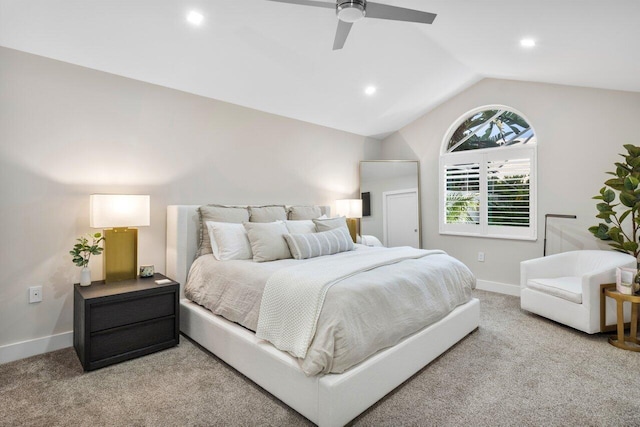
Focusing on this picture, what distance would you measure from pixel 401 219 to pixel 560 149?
2242 mm

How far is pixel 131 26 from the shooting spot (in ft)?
8.46

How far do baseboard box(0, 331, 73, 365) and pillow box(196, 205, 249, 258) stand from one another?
4.12ft

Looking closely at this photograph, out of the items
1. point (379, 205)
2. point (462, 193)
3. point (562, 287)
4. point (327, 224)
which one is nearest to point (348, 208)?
point (379, 205)

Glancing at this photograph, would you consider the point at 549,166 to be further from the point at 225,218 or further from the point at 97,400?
the point at 97,400

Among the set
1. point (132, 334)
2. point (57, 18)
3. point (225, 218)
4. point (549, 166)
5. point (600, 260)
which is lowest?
point (132, 334)

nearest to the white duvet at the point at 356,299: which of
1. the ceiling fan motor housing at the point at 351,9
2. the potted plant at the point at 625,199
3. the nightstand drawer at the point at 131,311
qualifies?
the nightstand drawer at the point at 131,311

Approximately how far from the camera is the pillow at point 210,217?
325cm

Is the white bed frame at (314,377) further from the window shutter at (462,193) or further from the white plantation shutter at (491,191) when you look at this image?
the window shutter at (462,193)

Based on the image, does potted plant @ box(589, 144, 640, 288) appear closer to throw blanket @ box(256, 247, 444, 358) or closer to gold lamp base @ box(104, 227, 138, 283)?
throw blanket @ box(256, 247, 444, 358)

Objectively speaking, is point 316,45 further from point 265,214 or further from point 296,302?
point 296,302

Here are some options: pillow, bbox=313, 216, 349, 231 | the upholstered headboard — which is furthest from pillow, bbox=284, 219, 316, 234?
the upholstered headboard

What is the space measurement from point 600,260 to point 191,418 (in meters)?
3.96

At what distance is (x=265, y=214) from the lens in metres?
3.63

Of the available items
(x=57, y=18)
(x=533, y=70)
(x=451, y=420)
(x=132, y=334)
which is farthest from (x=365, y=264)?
(x=533, y=70)
